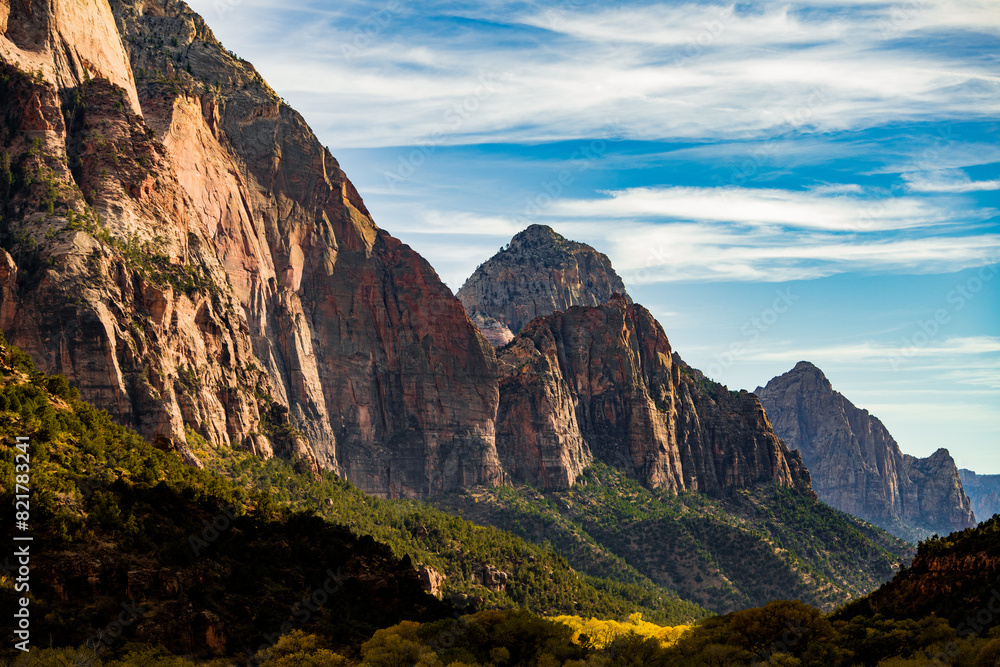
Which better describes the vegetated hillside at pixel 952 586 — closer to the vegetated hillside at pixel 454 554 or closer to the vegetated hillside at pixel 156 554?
the vegetated hillside at pixel 156 554

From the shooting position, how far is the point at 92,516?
79.9 m

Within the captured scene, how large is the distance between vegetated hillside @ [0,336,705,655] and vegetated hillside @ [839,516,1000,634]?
132 feet

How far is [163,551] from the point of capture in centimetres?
8069

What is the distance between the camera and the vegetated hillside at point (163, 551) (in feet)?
244

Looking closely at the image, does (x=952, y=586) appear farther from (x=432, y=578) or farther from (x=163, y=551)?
(x=432, y=578)

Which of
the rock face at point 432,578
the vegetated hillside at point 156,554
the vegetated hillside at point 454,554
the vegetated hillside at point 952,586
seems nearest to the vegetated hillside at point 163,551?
the vegetated hillside at point 156,554

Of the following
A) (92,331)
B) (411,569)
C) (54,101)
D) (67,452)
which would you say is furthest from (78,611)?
(54,101)

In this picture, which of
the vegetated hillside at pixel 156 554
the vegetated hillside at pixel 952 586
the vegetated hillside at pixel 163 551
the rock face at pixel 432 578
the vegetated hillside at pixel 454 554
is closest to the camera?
the vegetated hillside at pixel 156 554

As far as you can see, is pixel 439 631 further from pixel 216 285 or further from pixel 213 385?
pixel 216 285

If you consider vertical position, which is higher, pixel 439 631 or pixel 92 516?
pixel 92 516

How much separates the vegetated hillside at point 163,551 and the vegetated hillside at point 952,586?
4029 cm

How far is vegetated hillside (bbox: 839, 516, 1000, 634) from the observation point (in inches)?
3273

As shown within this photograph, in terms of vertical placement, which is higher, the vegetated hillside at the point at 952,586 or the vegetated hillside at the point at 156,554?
the vegetated hillside at the point at 156,554

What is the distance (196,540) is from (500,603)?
87.2 m
